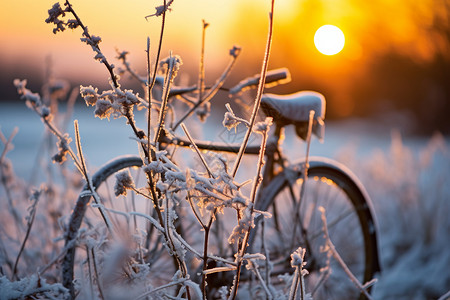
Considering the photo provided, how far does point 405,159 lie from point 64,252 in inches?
150

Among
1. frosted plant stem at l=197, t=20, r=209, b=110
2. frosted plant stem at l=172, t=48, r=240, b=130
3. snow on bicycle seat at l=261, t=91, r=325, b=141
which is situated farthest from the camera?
snow on bicycle seat at l=261, t=91, r=325, b=141

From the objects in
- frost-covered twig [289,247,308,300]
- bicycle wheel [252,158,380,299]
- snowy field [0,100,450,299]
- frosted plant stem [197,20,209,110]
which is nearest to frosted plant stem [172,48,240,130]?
frosted plant stem [197,20,209,110]

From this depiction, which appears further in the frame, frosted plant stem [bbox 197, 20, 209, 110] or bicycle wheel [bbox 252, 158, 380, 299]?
bicycle wheel [bbox 252, 158, 380, 299]

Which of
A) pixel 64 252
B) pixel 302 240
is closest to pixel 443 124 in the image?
pixel 302 240

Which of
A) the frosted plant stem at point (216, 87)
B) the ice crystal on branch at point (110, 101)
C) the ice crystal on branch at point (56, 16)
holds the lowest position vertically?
the ice crystal on branch at point (110, 101)

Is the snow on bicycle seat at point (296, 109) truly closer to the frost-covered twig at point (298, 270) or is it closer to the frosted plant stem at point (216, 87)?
the frosted plant stem at point (216, 87)

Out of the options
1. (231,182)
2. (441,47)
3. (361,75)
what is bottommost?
(231,182)

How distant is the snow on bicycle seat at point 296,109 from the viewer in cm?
218

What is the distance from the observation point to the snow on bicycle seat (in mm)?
2180

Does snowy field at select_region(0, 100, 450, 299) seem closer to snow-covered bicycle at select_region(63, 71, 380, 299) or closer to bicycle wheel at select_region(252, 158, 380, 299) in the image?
snow-covered bicycle at select_region(63, 71, 380, 299)

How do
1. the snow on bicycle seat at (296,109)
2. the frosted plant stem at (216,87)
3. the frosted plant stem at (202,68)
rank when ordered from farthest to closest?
1. the snow on bicycle seat at (296,109)
2. the frosted plant stem at (216,87)
3. the frosted plant stem at (202,68)

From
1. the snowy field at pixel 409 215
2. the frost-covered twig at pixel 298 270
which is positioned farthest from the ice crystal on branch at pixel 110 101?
the snowy field at pixel 409 215

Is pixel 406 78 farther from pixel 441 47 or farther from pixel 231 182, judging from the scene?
pixel 231 182

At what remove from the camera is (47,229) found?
3023mm
